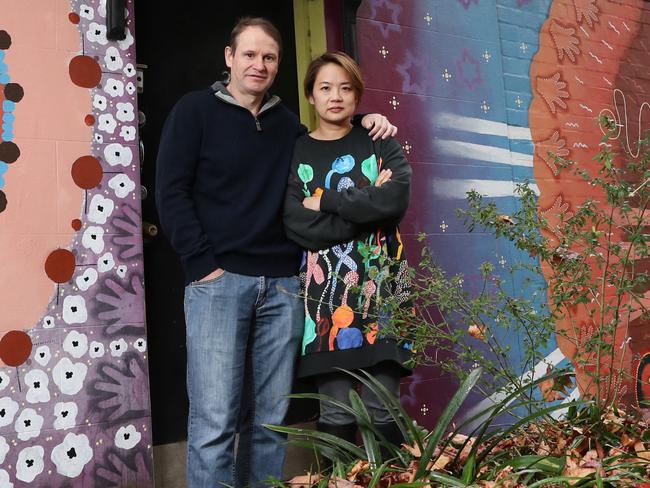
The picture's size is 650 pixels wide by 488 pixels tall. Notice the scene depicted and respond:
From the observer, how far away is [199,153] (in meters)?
2.32

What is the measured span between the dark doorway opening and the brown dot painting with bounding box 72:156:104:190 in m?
0.28

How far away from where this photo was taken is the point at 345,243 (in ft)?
7.60

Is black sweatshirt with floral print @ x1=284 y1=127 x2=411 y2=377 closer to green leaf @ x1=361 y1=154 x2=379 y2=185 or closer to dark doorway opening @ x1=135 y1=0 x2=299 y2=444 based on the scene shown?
green leaf @ x1=361 y1=154 x2=379 y2=185

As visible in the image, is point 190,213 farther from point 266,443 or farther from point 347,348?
point 266,443

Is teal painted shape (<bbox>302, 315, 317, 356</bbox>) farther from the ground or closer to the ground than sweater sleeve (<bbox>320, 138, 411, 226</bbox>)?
closer to the ground

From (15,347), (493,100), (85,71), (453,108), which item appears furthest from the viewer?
(493,100)

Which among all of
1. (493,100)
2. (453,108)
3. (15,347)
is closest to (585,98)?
(493,100)

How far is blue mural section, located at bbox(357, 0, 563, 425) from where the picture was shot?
3.50 metres

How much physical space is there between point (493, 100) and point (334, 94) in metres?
1.81

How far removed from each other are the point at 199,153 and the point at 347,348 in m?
0.84

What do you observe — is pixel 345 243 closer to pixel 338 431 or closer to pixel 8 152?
pixel 338 431

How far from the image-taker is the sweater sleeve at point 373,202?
2.22 metres

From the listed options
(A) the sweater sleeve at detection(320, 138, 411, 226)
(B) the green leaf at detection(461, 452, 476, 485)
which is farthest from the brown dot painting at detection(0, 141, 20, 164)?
(B) the green leaf at detection(461, 452, 476, 485)

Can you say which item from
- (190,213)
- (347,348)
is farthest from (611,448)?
(190,213)
